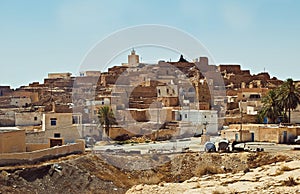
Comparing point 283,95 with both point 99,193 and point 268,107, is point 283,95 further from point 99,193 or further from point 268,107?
point 99,193

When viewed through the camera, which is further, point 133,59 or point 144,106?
point 133,59

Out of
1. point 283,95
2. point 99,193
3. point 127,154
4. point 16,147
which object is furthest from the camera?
point 283,95

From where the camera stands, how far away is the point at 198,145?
23.5 m

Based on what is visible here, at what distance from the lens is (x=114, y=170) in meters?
18.9

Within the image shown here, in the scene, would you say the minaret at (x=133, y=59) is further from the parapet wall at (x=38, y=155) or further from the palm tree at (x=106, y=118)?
the parapet wall at (x=38, y=155)

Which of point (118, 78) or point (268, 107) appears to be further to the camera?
point (118, 78)

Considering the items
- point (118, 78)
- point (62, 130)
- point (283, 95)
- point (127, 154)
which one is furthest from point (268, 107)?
point (118, 78)

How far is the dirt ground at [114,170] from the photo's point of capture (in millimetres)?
16625

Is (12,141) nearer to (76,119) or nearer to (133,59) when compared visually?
(76,119)

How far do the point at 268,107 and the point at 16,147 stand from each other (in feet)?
48.5

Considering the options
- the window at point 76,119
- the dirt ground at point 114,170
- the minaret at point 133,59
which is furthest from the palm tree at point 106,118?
the minaret at point 133,59

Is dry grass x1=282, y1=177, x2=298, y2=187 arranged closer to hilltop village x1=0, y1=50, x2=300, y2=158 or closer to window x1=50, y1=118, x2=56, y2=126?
hilltop village x1=0, y1=50, x2=300, y2=158

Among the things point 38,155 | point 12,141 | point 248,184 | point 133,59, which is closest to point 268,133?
point 38,155

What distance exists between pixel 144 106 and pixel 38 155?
1493 centimetres
